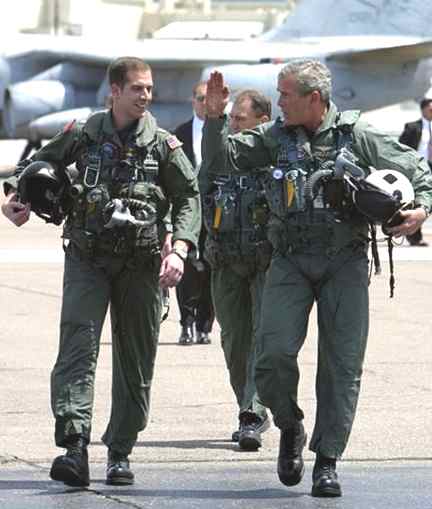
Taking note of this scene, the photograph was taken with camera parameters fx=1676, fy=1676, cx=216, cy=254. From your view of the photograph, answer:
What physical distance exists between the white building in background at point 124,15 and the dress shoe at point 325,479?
242 feet

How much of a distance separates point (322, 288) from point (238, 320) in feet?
4.44

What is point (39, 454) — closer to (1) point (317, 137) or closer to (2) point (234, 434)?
(2) point (234, 434)

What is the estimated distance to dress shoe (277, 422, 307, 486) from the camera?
7.23 meters

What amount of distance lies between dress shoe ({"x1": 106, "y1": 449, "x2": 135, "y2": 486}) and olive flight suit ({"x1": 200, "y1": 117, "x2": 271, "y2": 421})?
1.11 meters

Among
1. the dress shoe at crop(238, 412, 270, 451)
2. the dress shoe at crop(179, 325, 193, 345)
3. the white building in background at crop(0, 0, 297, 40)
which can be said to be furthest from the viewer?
the white building in background at crop(0, 0, 297, 40)

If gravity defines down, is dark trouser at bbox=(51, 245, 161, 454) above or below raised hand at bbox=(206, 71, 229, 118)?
below

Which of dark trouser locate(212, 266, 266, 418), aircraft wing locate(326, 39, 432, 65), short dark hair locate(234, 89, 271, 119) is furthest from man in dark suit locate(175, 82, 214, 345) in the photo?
aircraft wing locate(326, 39, 432, 65)

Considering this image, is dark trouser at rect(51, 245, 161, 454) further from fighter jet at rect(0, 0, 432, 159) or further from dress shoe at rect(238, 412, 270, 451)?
fighter jet at rect(0, 0, 432, 159)

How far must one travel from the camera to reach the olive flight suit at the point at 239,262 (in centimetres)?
841

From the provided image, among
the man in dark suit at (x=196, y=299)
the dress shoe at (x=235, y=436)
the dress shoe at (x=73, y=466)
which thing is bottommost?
the man in dark suit at (x=196, y=299)

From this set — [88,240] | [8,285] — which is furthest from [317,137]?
[8,285]

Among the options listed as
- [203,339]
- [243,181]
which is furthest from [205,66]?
[243,181]

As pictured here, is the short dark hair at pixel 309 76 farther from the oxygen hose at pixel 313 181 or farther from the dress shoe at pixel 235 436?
the dress shoe at pixel 235 436

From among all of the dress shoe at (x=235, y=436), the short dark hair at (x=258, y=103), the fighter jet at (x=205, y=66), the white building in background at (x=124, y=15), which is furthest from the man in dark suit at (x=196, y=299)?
the white building in background at (x=124, y=15)
